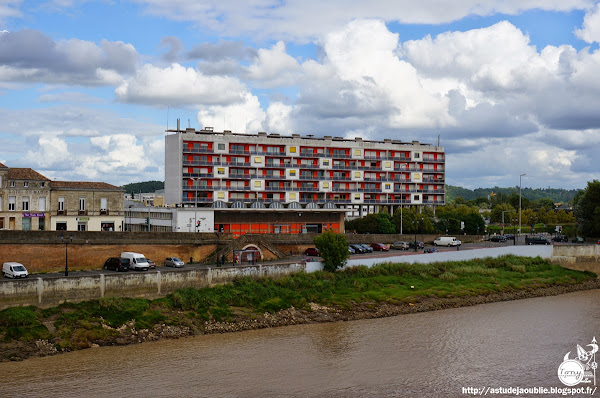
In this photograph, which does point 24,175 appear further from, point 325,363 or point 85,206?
point 325,363

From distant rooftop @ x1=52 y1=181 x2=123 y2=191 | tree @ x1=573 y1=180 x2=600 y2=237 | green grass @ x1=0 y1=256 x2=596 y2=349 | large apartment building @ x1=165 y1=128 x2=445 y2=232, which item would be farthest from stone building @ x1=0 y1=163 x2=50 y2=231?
tree @ x1=573 y1=180 x2=600 y2=237

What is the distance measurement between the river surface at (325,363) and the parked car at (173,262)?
43.6ft

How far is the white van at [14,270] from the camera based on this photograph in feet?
148

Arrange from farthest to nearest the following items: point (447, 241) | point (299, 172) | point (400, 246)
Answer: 1. point (299, 172)
2. point (447, 241)
3. point (400, 246)

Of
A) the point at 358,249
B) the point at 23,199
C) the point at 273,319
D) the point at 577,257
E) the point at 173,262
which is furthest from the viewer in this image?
the point at 577,257

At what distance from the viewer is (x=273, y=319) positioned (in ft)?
153

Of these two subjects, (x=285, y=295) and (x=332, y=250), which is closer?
(x=285, y=295)

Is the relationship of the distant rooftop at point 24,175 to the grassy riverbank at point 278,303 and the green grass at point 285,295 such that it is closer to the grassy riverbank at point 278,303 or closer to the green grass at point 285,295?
the green grass at point 285,295

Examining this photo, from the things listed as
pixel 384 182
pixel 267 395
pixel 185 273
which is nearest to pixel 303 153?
pixel 384 182

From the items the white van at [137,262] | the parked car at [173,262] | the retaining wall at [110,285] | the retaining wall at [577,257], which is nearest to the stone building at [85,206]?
the parked car at [173,262]

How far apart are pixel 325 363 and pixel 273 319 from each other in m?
10.6

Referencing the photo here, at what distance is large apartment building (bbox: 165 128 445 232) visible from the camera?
92.2 metres

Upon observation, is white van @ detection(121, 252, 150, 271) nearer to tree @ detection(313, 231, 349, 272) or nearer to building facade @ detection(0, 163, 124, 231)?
building facade @ detection(0, 163, 124, 231)

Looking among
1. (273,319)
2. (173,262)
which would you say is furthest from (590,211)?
(173,262)
